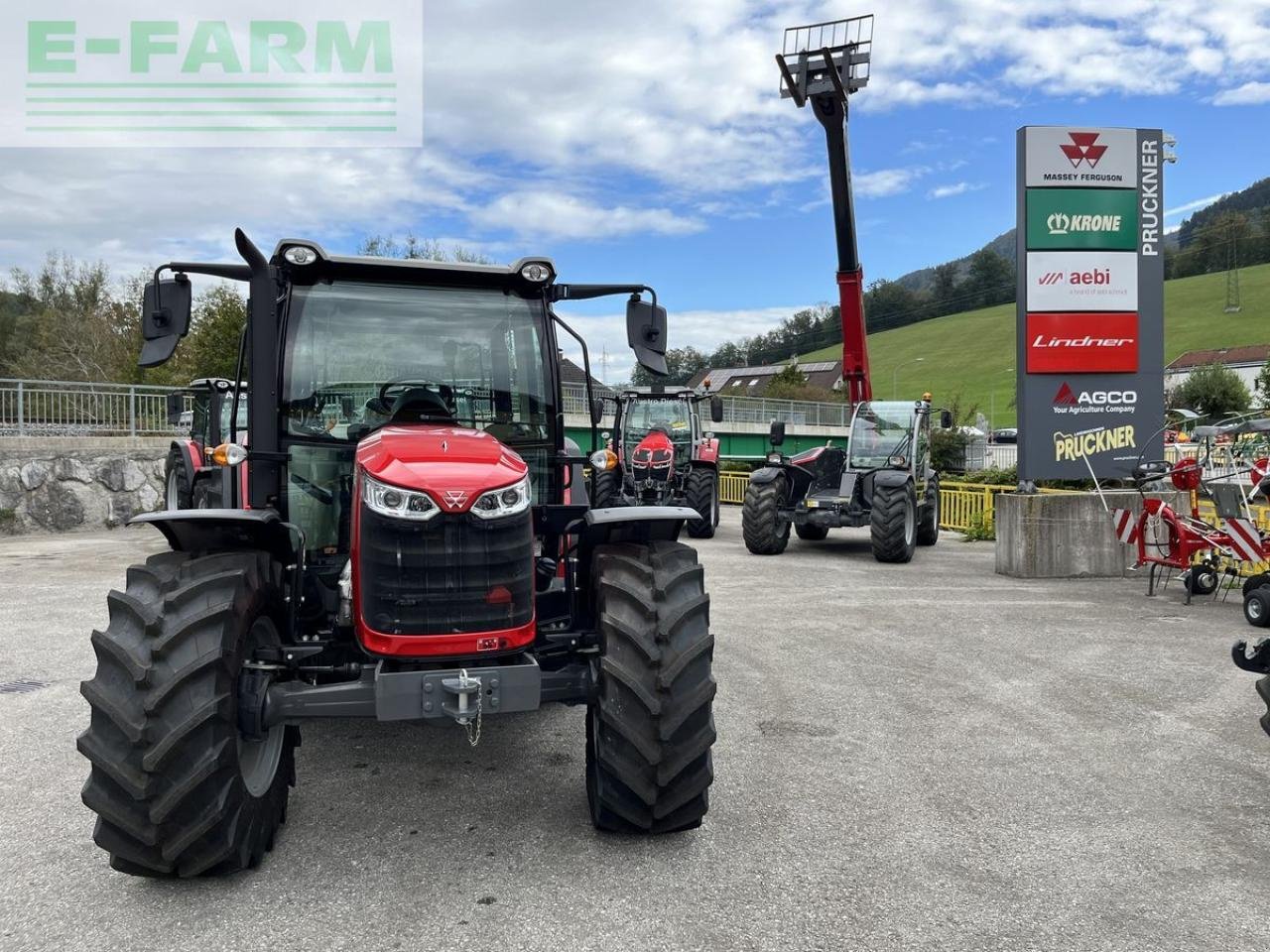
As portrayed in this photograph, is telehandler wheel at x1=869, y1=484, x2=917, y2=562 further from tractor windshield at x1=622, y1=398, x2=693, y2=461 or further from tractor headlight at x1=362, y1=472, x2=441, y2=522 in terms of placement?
tractor headlight at x1=362, y1=472, x2=441, y2=522

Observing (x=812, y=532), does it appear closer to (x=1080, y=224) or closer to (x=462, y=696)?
(x=1080, y=224)

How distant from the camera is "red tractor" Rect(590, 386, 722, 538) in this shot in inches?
615

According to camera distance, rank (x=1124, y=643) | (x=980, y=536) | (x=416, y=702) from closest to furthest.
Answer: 1. (x=416, y=702)
2. (x=1124, y=643)
3. (x=980, y=536)

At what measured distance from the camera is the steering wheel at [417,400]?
4.26 m

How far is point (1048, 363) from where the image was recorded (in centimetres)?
1191

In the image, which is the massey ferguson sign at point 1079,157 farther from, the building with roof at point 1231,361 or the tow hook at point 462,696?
the building with roof at point 1231,361

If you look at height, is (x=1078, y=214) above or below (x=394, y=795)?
above

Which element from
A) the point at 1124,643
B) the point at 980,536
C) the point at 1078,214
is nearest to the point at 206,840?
the point at 1124,643

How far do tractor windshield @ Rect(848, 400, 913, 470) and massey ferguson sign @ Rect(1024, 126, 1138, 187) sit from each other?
3507 millimetres

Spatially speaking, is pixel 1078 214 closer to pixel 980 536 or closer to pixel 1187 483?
pixel 1187 483

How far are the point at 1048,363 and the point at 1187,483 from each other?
2721 millimetres

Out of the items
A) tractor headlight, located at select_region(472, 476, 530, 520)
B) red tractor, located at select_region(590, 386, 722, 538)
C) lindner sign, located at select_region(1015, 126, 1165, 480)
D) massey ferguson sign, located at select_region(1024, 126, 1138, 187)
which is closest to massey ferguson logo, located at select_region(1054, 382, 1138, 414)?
lindner sign, located at select_region(1015, 126, 1165, 480)

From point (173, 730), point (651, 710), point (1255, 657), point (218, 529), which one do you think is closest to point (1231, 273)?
point (1255, 657)

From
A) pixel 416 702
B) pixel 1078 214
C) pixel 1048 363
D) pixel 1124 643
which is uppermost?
pixel 1078 214
